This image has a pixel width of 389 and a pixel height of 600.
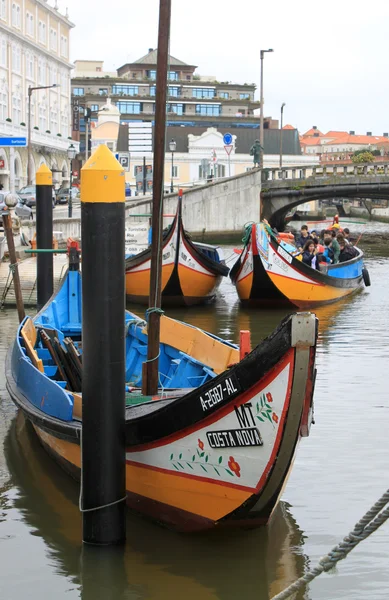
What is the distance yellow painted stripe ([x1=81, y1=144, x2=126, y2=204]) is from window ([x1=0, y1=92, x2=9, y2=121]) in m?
60.9

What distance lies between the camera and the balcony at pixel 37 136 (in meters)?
58.0

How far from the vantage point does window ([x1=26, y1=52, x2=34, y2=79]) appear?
2840 inches

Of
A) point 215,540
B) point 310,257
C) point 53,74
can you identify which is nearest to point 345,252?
point 310,257

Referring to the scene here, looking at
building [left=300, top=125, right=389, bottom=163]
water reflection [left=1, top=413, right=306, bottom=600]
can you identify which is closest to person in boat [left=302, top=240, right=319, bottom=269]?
water reflection [left=1, top=413, right=306, bottom=600]

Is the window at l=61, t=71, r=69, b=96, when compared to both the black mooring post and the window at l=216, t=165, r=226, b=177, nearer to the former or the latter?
the window at l=216, t=165, r=226, b=177

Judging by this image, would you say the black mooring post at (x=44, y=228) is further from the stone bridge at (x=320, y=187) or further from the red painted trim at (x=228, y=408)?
the stone bridge at (x=320, y=187)

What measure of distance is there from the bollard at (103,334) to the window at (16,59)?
6539cm

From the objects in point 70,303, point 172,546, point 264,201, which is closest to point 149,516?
point 172,546

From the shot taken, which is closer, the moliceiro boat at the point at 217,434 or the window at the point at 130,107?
the moliceiro boat at the point at 217,434

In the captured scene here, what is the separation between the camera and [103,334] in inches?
256

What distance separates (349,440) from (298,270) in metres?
11.0

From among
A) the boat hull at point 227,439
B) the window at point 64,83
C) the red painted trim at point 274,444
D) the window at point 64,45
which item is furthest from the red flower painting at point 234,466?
the window at point 64,45

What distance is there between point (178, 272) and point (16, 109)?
2035 inches

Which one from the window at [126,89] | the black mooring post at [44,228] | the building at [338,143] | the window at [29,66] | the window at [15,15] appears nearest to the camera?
the black mooring post at [44,228]
